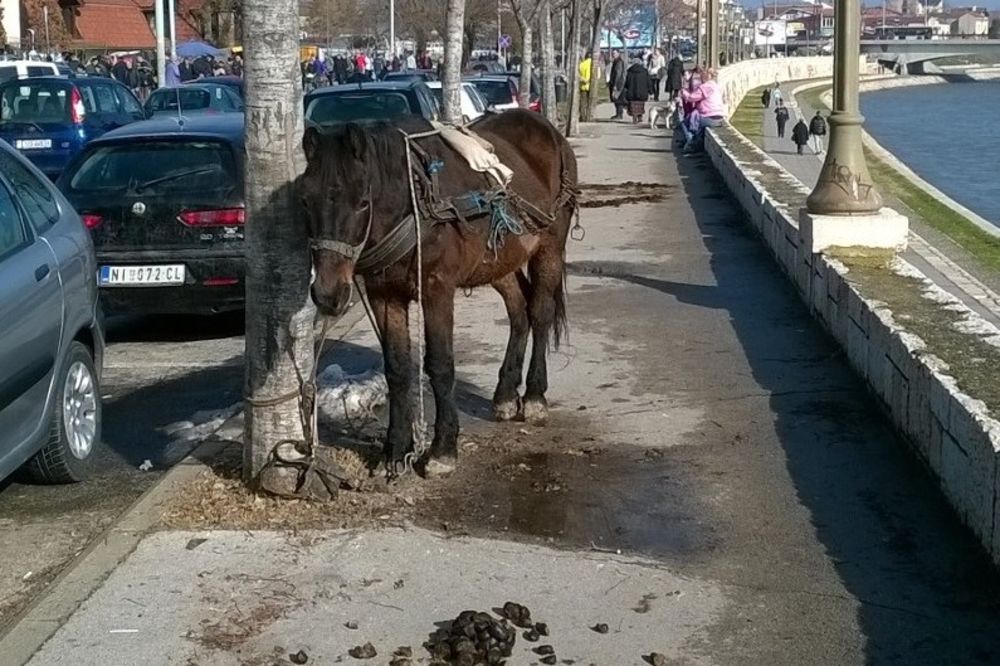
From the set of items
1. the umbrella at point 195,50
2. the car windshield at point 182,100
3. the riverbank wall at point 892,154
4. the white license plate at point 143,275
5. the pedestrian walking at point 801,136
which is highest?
the umbrella at point 195,50

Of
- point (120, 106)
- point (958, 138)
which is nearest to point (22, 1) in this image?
point (958, 138)

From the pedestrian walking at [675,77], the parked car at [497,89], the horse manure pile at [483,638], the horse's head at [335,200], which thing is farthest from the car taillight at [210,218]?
the pedestrian walking at [675,77]

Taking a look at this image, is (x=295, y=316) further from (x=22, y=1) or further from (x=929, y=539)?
(x=22, y=1)

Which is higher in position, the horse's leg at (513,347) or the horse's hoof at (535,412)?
the horse's leg at (513,347)

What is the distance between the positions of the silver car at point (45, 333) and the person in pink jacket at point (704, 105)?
2206 centimetres

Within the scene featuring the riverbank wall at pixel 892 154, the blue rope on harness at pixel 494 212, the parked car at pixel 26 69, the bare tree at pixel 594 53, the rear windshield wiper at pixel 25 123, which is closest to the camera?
the blue rope on harness at pixel 494 212

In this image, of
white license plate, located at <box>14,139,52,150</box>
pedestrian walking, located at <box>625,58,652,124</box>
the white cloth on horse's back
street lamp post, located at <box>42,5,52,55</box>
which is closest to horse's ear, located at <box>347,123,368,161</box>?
the white cloth on horse's back

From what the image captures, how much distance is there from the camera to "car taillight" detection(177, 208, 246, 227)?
11547mm

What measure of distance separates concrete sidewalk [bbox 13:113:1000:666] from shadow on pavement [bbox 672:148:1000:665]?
0.01 metres

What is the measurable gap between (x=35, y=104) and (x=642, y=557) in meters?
19.5

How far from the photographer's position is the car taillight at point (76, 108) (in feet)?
76.1

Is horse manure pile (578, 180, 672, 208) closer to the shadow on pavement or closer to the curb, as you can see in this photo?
the shadow on pavement

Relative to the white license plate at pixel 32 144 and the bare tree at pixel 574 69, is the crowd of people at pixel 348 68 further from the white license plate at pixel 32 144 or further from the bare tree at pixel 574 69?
the white license plate at pixel 32 144

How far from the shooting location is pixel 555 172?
8.66 meters
